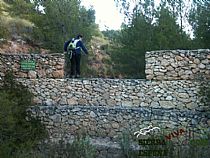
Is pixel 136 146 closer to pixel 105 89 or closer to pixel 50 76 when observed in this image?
pixel 105 89

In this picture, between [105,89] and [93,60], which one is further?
[93,60]

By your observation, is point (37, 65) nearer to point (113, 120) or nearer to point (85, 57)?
point (113, 120)

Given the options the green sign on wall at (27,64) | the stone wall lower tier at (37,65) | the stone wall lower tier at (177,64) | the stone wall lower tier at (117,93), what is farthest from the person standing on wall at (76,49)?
the stone wall lower tier at (177,64)

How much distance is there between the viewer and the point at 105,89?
1269 centimetres

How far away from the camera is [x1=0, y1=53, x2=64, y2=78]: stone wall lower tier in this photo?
1337 cm

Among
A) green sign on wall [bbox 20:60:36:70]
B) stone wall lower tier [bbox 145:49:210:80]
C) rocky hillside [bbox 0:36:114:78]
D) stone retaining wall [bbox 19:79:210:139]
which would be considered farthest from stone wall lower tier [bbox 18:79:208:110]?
rocky hillside [bbox 0:36:114:78]

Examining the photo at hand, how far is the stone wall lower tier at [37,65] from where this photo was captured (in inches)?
526

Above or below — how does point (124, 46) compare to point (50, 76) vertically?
above

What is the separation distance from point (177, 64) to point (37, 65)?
15.2ft

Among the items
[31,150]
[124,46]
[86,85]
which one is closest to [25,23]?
[124,46]

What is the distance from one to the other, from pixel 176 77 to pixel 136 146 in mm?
4193

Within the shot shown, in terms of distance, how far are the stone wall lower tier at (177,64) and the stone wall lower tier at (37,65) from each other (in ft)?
9.95

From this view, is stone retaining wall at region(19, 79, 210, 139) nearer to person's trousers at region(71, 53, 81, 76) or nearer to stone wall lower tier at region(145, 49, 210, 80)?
stone wall lower tier at region(145, 49, 210, 80)

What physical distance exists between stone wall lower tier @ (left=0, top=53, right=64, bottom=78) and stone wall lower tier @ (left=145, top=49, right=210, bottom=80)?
3.03 m
